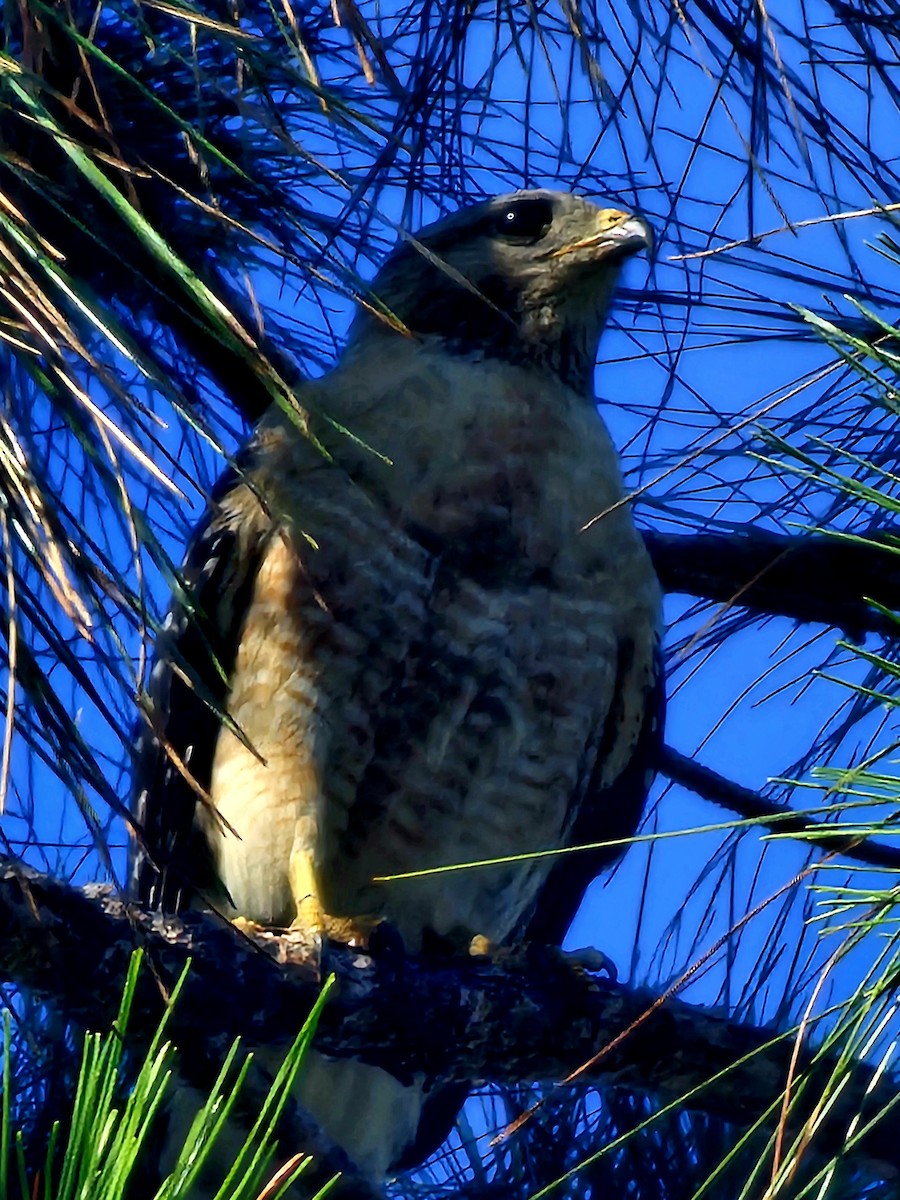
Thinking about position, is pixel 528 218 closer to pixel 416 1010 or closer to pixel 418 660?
pixel 418 660

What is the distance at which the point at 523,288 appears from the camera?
2904 mm

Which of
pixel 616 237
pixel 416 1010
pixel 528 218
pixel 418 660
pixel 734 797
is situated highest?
pixel 528 218

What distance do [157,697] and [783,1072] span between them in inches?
42.4

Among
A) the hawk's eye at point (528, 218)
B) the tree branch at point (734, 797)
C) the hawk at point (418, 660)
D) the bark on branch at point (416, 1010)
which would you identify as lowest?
the bark on branch at point (416, 1010)

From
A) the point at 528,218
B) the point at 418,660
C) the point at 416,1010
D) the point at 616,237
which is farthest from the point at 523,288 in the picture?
the point at 416,1010

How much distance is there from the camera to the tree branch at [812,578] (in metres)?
2.29

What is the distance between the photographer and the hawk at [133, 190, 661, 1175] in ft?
8.38

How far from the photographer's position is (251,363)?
1281 millimetres

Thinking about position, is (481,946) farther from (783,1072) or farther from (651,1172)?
(783,1072)

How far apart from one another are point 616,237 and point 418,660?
712 mm

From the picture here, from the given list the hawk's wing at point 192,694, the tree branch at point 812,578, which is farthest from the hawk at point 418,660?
the tree branch at point 812,578

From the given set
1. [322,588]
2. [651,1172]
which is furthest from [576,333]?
[651,1172]

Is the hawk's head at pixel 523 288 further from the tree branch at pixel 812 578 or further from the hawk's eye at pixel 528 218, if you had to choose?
the tree branch at pixel 812 578

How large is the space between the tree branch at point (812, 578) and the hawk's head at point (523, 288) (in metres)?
0.57
